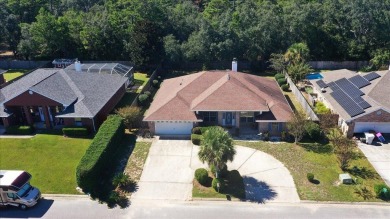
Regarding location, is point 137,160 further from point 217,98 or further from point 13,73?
point 13,73

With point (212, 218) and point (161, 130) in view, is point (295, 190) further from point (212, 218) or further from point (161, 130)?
point (161, 130)

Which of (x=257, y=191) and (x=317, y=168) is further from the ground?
(x=317, y=168)

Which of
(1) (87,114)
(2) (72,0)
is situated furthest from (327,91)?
(2) (72,0)

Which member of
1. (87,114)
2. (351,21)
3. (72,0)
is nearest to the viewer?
(87,114)

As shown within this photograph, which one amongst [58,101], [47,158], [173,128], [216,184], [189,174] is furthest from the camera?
[58,101]

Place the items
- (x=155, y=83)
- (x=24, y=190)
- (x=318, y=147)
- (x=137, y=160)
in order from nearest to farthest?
(x=24, y=190) < (x=137, y=160) < (x=318, y=147) < (x=155, y=83)

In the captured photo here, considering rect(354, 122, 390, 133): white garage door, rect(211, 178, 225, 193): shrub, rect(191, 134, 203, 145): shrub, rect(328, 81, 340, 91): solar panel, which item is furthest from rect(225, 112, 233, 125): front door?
rect(328, 81, 340, 91): solar panel

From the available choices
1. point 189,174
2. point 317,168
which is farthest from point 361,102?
point 189,174
